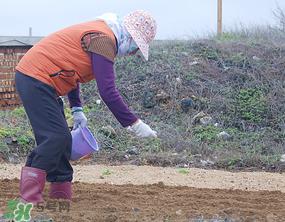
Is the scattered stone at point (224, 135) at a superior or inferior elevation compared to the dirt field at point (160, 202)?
inferior

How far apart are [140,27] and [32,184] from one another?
131 centimetres

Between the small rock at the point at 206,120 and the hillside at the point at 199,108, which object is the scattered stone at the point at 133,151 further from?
the small rock at the point at 206,120

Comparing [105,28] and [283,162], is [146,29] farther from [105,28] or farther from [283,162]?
[283,162]

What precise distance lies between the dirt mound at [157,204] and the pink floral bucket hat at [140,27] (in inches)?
43.3

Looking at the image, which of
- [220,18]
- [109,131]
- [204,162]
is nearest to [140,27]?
[204,162]

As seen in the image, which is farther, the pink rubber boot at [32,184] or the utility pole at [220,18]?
the utility pole at [220,18]

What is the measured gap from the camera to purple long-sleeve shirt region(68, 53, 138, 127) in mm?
4613

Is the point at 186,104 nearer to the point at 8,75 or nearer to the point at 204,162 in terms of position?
the point at 204,162

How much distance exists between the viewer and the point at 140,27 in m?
4.89

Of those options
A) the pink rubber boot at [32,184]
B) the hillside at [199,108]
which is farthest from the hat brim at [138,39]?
the hillside at [199,108]

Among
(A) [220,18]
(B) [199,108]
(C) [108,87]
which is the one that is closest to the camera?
(C) [108,87]

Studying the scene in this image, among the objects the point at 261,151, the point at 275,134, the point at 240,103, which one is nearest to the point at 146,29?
Answer: the point at 261,151

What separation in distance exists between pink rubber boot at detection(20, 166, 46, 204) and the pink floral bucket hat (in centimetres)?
111

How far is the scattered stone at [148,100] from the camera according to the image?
1208cm
